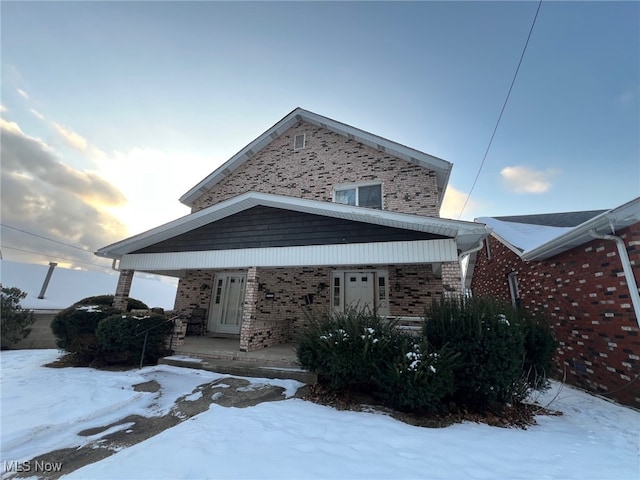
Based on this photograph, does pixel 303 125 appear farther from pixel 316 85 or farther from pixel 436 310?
pixel 436 310

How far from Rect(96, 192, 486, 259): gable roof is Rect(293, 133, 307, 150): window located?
185 inches

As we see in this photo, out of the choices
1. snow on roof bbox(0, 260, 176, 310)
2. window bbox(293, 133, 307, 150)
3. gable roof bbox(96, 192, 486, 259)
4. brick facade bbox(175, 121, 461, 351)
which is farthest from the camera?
snow on roof bbox(0, 260, 176, 310)

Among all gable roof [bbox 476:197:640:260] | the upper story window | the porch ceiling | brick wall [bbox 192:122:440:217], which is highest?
brick wall [bbox 192:122:440:217]

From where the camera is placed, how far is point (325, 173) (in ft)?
35.6

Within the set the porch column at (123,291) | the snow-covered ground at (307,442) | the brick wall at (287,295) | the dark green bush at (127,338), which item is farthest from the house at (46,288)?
the snow-covered ground at (307,442)

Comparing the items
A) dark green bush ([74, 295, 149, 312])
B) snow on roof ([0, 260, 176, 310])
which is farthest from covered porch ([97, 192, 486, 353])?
snow on roof ([0, 260, 176, 310])

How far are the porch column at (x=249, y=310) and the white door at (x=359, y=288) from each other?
3544mm

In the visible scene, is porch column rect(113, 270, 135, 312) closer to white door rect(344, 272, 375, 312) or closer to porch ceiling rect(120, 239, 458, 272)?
porch ceiling rect(120, 239, 458, 272)

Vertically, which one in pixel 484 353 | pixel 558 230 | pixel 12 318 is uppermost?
pixel 558 230

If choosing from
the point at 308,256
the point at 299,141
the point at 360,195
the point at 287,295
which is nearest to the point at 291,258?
the point at 308,256

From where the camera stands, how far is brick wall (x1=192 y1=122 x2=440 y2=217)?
31.4 feet

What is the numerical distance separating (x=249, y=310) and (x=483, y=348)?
5840 millimetres

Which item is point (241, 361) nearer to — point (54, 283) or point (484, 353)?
point (484, 353)

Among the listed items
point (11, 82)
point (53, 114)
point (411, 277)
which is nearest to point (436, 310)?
point (411, 277)
